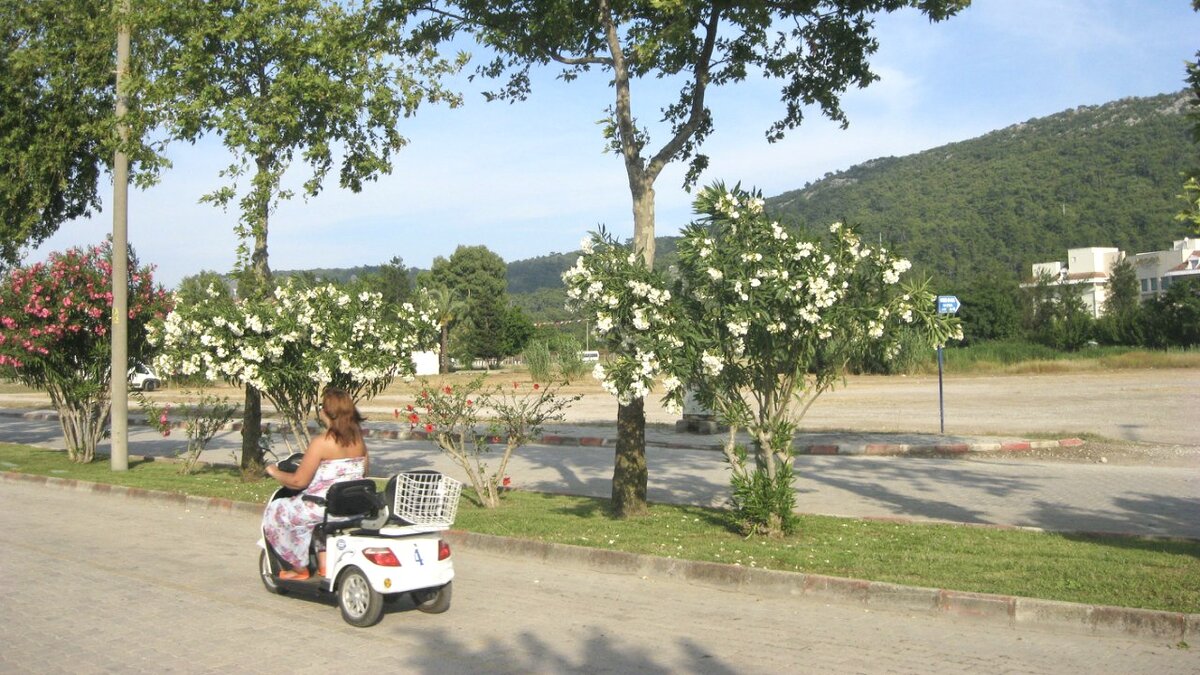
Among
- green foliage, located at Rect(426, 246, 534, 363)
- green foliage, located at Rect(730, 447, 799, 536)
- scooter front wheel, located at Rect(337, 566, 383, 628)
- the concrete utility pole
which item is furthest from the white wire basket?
A: green foliage, located at Rect(426, 246, 534, 363)

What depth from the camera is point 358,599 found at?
7613mm

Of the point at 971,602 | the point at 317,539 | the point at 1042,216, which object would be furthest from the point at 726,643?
the point at 1042,216

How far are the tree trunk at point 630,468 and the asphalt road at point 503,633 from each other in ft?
6.20

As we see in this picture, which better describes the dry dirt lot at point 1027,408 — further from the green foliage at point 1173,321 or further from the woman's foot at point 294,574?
the green foliage at point 1173,321

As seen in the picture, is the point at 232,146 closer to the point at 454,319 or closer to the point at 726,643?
the point at 726,643

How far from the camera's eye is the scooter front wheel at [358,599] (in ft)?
24.5

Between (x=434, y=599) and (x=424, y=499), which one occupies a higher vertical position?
(x=424, y=499)

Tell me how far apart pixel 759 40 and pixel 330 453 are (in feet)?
24.6

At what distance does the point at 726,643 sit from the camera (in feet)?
23.3

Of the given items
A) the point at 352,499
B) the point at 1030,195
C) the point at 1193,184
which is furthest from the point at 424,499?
the point at 1030,195

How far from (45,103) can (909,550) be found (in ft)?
61.4

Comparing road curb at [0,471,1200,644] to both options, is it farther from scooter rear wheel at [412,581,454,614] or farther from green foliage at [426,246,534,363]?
green foliage at [426,246,534,363]

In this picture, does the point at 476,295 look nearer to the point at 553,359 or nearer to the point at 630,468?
the point at 553,359

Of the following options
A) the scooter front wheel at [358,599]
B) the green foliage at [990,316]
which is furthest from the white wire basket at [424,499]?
the green foliage at [990,316]
